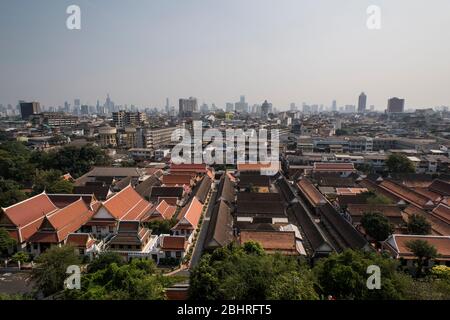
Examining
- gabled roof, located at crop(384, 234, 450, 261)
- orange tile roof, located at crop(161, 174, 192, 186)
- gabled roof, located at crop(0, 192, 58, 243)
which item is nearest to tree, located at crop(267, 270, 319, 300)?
gabled roof, located at crop(384, 234, 450, 261)

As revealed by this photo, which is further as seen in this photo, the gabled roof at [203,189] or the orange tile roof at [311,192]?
the gabled roof at [203,189]

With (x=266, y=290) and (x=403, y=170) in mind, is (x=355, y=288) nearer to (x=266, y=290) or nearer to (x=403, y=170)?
(x=266, y=290)

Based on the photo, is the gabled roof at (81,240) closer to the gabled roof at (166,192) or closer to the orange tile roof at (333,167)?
the gabled roof at (166,192)

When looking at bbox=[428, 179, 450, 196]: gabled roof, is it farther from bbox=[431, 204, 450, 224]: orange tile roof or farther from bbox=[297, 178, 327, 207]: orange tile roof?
bbox=[297, 178, 327, 207]: orange tile roof

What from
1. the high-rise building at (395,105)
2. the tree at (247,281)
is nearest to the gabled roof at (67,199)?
the tree at (247,281)

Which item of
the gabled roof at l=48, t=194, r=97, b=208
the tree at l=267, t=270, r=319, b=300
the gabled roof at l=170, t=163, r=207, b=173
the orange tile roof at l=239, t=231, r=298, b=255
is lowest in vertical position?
the orange tile roof at l=239, t=231, r=298, b=255

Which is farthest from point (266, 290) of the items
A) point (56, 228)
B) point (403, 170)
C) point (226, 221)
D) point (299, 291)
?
point (403, 170)

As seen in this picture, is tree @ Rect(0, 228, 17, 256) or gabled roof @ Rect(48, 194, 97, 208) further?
gabled roof @ Rect(48, 194, 97, 208)
